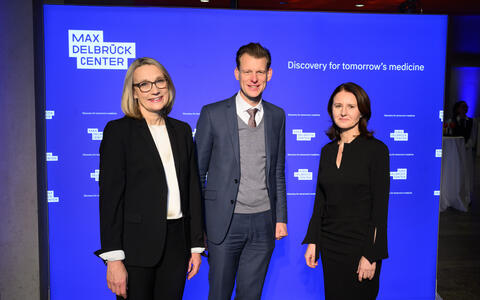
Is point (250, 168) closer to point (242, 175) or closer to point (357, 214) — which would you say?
point (242, 175)

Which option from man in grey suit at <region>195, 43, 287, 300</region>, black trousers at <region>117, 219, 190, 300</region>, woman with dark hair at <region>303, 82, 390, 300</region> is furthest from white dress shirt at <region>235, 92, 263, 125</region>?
black trousers at <region>117, 219, 190, 300</region>

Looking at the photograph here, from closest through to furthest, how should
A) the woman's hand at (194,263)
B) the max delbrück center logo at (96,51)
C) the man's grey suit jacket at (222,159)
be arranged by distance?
the woman's hand at (194,263) → the man's grey suit jacket at (222,159) → the max delbrück center logo at (96,51)

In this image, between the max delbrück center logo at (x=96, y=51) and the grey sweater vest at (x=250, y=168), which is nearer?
the grey sweater vest at (x=250, y=168)

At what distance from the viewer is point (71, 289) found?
281 centimetres

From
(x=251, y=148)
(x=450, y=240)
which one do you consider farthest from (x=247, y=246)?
(x=450, y=240)

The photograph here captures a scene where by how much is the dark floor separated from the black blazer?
2.89 meters

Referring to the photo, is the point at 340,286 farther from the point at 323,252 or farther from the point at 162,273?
the point at 162,273

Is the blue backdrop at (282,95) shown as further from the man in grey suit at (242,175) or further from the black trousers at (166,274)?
the black trousers at (166,274)

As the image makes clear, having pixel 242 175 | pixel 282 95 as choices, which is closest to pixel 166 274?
pixel 242 175

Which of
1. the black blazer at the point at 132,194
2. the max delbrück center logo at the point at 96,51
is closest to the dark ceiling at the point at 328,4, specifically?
the max delbrück center logo at the point at 96,51

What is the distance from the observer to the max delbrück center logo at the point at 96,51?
2.67 meters

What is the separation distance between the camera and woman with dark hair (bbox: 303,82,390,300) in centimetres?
193

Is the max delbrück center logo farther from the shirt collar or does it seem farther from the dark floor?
the dark floor

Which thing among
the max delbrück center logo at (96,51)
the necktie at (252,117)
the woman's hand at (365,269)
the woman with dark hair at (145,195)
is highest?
the max delbrück center logo at (96,51)
